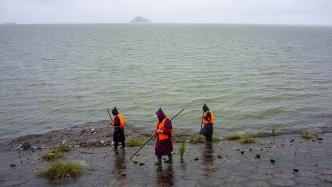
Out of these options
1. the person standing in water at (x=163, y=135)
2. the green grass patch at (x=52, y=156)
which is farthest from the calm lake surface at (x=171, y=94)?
the person standing in water at (x=163, y=135)

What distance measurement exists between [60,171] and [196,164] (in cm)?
461

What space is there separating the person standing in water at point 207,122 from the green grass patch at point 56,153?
19.2ft

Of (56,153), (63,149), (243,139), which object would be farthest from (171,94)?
(56,153)

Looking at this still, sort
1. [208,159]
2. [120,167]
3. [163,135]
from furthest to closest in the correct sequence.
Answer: [208,159], [120,167], [163,135]

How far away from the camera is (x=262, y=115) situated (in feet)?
74.1

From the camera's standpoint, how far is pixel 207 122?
15.4m

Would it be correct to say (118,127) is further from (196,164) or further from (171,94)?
(171,94)

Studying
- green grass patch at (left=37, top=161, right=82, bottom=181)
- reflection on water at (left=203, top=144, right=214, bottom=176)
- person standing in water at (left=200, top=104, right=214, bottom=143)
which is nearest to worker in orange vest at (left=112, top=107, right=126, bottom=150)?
green grass patch at (left=37, top=161, right=82, bottom=181)

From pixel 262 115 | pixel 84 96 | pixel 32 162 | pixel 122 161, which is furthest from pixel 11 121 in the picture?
pixel 262 115

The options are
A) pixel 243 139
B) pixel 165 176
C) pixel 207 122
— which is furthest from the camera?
pixel 243 139

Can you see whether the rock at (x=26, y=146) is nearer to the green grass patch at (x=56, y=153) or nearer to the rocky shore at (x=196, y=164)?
the rocky shore at (x=196, y=164)

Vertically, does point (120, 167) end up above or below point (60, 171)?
below

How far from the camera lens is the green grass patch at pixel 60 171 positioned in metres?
12.0

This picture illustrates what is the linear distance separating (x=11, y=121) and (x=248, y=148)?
15024mm
